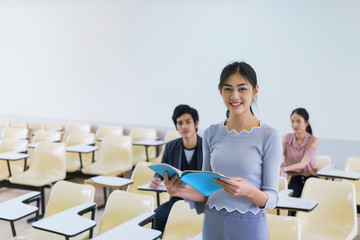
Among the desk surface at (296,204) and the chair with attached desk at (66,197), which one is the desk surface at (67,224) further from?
the desk surface at (296,204)

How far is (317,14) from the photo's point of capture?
5.37 meters

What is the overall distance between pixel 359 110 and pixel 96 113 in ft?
15.2

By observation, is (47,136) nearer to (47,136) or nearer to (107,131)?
(47,136)

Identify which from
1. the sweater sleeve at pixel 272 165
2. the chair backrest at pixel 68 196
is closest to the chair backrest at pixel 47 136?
the chair backrest at pixel 68 196

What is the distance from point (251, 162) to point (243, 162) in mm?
28

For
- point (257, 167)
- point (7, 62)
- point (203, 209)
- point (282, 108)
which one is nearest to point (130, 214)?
point (203, 209)

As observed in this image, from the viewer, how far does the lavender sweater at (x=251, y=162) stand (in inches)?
51.8

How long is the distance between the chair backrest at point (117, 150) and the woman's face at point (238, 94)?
3913mm

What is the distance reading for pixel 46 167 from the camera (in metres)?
4.73

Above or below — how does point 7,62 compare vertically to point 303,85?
above

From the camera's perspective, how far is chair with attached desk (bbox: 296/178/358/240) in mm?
2797

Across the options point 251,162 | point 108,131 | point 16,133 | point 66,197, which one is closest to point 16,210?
point 66,197

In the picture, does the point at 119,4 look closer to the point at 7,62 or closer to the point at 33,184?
the point at 7,62

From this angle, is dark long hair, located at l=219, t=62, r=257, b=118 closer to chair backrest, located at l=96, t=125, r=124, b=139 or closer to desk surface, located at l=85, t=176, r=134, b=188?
desk surface, located at l=85, t=176, r=134, b=188
